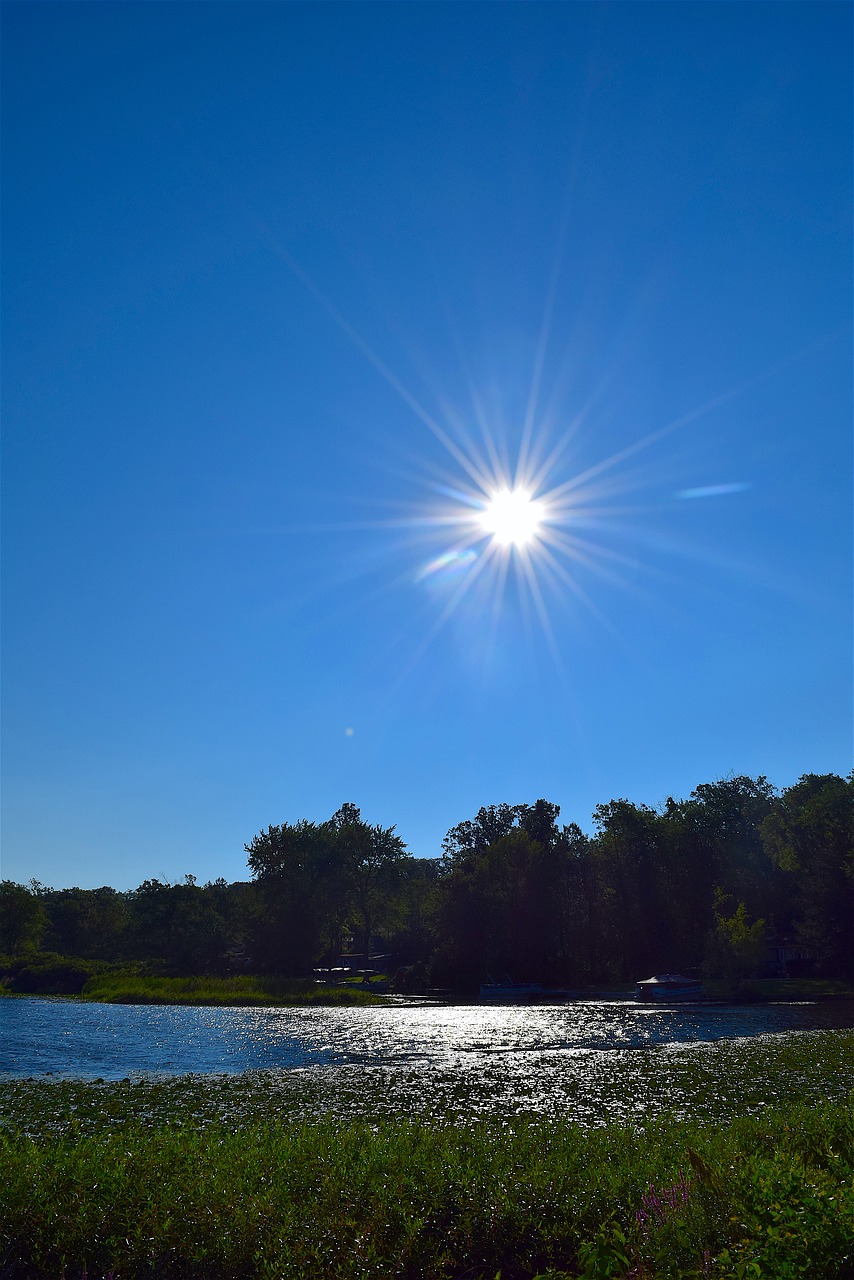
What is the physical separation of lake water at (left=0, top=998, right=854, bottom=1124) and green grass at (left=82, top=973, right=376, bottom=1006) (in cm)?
1487

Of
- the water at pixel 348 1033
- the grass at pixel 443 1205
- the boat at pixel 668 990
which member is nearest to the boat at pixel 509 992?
the water at pixel 348 1033

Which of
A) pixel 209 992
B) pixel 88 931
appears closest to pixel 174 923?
pixel 88 931

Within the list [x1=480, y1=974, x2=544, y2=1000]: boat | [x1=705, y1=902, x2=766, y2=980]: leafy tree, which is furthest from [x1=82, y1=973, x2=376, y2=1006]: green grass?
[x1=705, y1=902, x2=766, y2=980]: leafy tree

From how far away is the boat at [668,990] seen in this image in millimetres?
63144

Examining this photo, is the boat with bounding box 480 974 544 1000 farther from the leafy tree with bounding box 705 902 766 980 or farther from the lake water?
the lake water

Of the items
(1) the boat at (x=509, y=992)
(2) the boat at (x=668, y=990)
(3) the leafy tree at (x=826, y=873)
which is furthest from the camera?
(3) the leafy tree at (x=826, y=873)

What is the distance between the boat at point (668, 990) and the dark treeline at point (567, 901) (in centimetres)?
587

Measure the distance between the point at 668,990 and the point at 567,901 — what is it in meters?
29.8

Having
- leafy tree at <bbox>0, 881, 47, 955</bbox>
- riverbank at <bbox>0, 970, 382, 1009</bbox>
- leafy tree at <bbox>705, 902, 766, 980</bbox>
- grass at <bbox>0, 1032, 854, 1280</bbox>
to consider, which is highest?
leafy tree at <bbox>0, 881, 47, 955</bbox>

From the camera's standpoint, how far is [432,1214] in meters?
9.55

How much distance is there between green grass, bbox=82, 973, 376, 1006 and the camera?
6706cm

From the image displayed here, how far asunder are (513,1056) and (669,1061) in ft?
22.2

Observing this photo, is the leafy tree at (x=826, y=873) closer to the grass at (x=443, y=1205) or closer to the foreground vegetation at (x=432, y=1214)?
the grass at (x=443, y=1205)

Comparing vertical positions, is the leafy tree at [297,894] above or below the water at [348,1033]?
above
